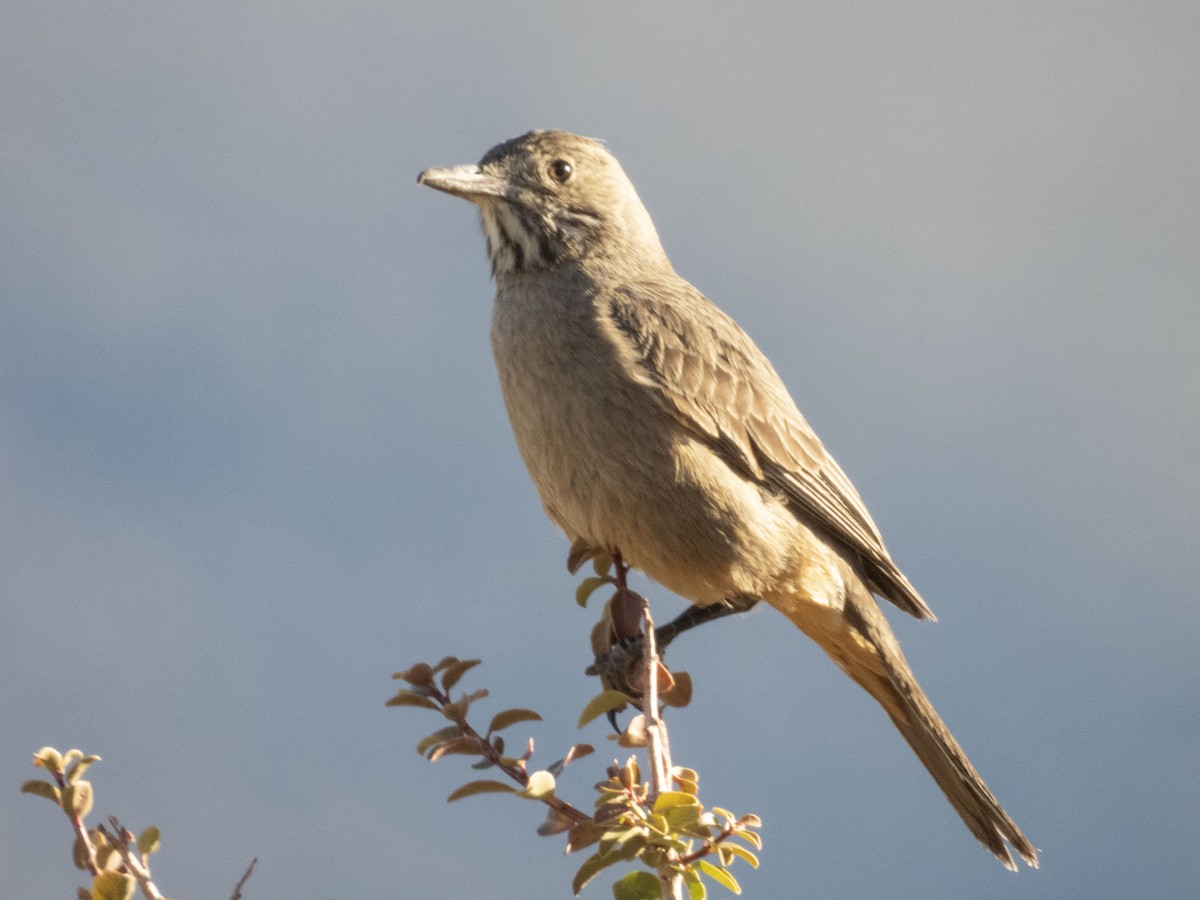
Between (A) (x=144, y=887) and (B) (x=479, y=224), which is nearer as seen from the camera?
(A) (x=144, y=887)

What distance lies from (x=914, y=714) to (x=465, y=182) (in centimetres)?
254

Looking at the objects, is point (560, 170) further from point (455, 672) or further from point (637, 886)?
point (637, 886)

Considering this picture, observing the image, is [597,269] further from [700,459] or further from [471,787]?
[471,787]

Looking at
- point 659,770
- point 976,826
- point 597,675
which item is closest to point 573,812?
point 659,770

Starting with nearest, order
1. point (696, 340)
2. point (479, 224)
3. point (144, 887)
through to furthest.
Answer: point (144, 887), point (696, 340), point (479, 224)

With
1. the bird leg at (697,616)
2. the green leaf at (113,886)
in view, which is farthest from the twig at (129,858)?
the bird leg at (697,616)

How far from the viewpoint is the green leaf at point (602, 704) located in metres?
2.80

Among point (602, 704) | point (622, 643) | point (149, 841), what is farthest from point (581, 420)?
point (149, 841)

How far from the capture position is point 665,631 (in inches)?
188

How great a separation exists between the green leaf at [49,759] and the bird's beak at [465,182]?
2858mm

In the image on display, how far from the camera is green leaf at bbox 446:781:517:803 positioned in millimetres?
2502

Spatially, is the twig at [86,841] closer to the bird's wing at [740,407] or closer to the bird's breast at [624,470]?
the bird's breast at [624,470]

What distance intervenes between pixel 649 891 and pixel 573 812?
0.20 m

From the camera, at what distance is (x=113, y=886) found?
2154 millimetres
